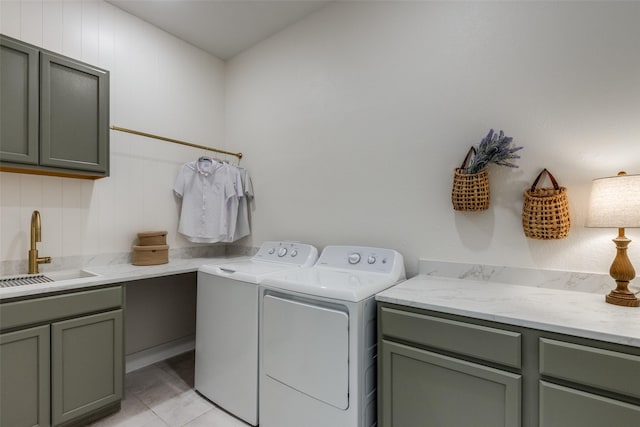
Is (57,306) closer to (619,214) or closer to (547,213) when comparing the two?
(547,213)

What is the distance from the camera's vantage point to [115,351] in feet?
6.02

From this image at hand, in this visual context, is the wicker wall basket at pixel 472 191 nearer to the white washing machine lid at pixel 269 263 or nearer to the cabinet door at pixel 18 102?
the white washing machine lid at pixel 269 263

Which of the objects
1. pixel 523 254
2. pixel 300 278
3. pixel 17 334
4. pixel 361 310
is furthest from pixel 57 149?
pixel 523 254

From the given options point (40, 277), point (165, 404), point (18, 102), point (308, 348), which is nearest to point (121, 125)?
point (18, 102)

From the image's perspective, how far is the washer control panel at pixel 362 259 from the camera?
1.87 m

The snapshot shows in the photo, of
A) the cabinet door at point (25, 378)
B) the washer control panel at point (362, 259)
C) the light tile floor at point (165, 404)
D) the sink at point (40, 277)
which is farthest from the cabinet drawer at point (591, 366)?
the sink at point (40, 277)

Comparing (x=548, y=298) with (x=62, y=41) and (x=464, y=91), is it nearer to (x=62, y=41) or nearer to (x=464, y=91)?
(x=464, y=91)

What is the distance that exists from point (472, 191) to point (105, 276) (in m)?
2.20

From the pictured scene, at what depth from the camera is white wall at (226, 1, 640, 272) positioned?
4.83ft

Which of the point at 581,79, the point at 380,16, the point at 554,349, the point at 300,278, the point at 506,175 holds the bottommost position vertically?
the point at 554,349

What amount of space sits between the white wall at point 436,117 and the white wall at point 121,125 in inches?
24.1

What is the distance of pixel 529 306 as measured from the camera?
127cm

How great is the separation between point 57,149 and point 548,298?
2.76 m

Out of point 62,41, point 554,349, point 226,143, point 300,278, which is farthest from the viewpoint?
point 226,143
